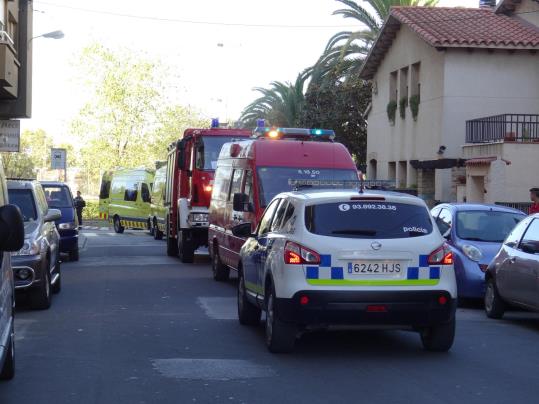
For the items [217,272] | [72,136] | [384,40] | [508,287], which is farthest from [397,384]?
[72,136]

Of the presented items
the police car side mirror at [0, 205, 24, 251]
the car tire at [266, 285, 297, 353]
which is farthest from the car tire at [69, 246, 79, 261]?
the police car side mirror at [0, 205, 24, 251]

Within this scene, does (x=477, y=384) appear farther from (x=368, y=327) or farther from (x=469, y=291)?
(x=469, y=291)

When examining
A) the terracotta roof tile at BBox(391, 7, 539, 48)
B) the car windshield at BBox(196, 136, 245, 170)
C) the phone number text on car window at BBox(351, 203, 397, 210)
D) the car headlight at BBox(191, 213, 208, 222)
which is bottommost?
the car headlight at BBox(191, 213, 208, 222)

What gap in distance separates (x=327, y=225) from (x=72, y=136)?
56.0m

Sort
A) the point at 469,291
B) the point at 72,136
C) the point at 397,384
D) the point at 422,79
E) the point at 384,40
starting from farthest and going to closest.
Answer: the point at 72,136, the point at 384,40, the point at 422,79, the point at 469,291, the point at 397,384

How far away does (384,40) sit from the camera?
3609 cm

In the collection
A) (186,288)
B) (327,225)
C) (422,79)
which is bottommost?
(186,288)

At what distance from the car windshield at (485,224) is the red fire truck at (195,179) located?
301 inches

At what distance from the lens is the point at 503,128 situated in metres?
28.3

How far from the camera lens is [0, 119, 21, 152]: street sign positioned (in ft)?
98.9

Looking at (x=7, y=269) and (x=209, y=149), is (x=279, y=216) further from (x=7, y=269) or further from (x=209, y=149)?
(x=209, y=149)

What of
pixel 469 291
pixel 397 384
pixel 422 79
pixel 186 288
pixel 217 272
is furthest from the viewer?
pixel 422 79

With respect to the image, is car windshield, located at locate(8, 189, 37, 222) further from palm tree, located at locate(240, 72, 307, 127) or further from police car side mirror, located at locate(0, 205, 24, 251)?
palm tree, located at locate(240, 72, 307, 127)

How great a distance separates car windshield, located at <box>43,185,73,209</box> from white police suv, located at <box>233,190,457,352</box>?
14119 millimetres
